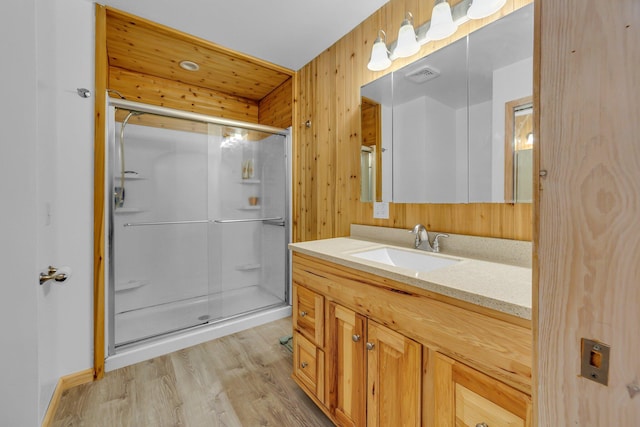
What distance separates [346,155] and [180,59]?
1.76m

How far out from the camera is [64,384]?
163 centimetres

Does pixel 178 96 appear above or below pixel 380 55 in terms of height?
above

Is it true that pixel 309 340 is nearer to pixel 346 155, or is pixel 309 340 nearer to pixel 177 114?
pixel 346 155

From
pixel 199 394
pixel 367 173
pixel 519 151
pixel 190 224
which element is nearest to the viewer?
pixel 519 151

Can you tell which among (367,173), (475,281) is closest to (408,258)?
(475,281)

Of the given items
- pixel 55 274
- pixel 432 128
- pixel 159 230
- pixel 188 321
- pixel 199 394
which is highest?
pixel 432 128

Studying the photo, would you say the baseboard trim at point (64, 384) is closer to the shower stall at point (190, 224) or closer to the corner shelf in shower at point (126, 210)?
the shower stall at point (190, 224)

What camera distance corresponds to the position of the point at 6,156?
2.81 feet

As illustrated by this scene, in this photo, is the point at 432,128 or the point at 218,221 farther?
the point at 218,221

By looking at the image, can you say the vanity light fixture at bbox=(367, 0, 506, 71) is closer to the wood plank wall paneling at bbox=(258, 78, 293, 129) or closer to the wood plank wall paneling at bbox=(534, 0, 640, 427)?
the wood plank wall paneling at bbox=(534, 0, 640, 427)

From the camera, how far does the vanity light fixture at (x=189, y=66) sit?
2.47 meters

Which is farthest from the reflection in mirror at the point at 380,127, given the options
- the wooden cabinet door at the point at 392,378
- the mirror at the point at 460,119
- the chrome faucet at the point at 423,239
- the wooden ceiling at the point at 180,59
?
the wooden ceiling at the point at 180,59

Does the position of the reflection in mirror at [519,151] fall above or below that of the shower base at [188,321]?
above

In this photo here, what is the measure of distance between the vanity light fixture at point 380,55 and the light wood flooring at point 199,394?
6.74 ft
